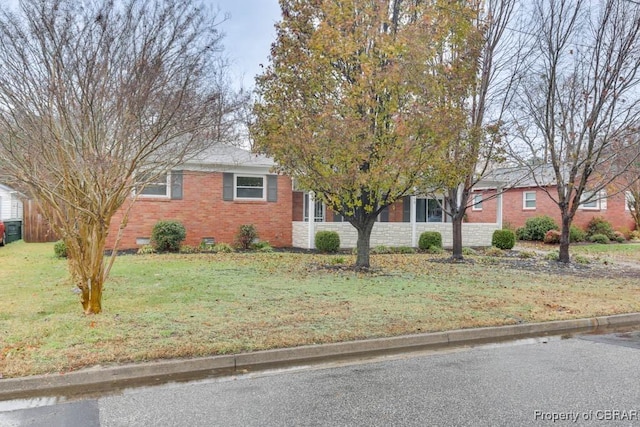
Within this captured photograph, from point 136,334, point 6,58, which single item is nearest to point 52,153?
point 6,58

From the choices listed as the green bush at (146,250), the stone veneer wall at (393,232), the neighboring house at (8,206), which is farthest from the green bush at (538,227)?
the neighboring house at (8,206)

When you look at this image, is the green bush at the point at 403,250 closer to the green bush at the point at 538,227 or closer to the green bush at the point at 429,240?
the green bush at the point at 429,240

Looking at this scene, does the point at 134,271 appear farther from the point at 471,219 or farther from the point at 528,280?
the point at 471,219

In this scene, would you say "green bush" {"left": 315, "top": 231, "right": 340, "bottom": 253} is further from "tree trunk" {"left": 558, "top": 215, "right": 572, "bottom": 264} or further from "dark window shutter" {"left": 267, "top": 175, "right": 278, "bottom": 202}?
"tree trunk" {"left": 558, "top": 215, "right": 572, "bottom": 264}

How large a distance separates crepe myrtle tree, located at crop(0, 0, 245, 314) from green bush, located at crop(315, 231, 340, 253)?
33.0 ft

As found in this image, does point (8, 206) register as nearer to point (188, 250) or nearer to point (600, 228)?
point (188, 250)

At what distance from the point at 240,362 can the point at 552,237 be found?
20862 millimetres

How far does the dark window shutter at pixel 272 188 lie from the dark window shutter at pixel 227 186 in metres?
1.48

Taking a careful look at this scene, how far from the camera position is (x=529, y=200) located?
27281 millimetres

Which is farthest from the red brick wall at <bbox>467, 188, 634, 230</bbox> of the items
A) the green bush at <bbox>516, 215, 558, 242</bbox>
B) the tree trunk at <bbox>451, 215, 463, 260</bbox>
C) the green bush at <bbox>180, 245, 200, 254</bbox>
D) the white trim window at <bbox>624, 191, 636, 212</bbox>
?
the green bush at <bbox>180, 245, 200, 254</bbox>

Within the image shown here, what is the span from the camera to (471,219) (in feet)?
93.5

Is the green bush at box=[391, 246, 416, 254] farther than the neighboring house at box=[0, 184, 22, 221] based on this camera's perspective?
No

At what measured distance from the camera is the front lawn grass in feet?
17.6

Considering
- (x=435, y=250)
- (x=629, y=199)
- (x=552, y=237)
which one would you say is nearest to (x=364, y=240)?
(x=435, y=250)
